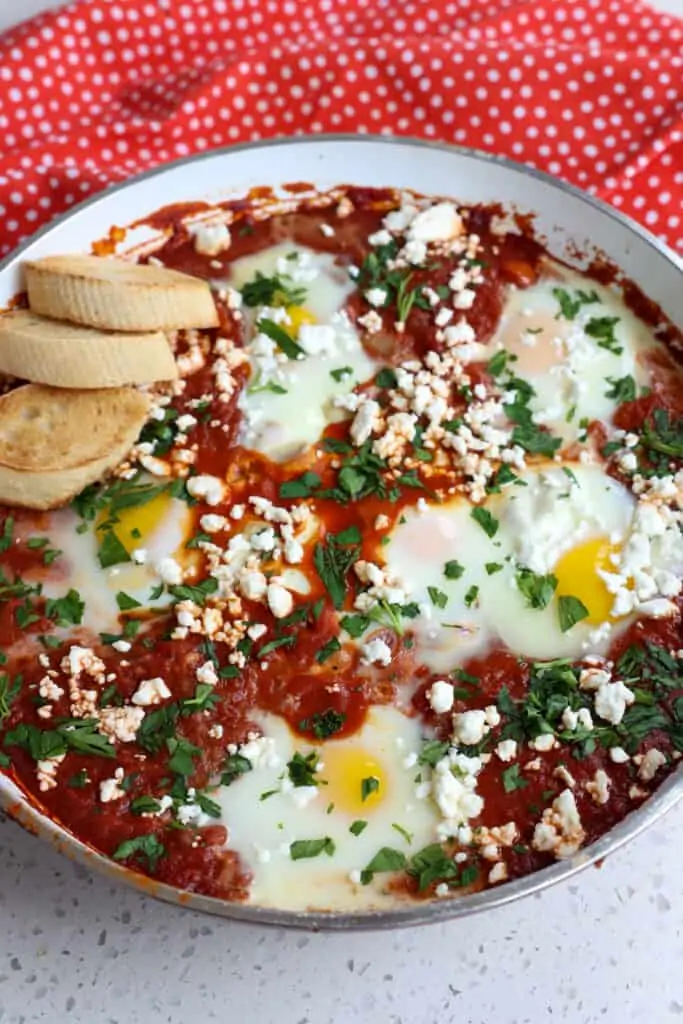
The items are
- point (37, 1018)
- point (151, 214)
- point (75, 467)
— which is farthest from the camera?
point (151, 214)

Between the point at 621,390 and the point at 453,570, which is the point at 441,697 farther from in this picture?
the point at 621,390

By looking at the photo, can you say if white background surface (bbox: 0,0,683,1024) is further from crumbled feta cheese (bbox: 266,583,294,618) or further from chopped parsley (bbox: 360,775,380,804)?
crumbled feta cheese (bbox: 266,583,294,618)

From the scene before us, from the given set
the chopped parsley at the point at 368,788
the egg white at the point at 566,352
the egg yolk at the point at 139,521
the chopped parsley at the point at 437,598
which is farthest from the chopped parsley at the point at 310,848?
the egg white at the point at 566,352

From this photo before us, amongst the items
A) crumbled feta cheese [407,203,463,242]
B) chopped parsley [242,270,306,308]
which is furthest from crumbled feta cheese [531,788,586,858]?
crumbled feta cheese [407,203,463,242]

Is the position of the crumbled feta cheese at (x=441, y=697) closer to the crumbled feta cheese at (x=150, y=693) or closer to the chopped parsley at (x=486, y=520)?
the chopped parsley at (x=486, y=520)

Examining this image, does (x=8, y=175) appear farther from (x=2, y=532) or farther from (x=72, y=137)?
(x=2, y=532)

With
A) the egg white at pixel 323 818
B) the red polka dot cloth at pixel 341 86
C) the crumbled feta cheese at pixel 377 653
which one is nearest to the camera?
the egg white at pixel 323 818

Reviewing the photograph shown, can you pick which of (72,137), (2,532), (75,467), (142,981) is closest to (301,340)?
(75,467)
